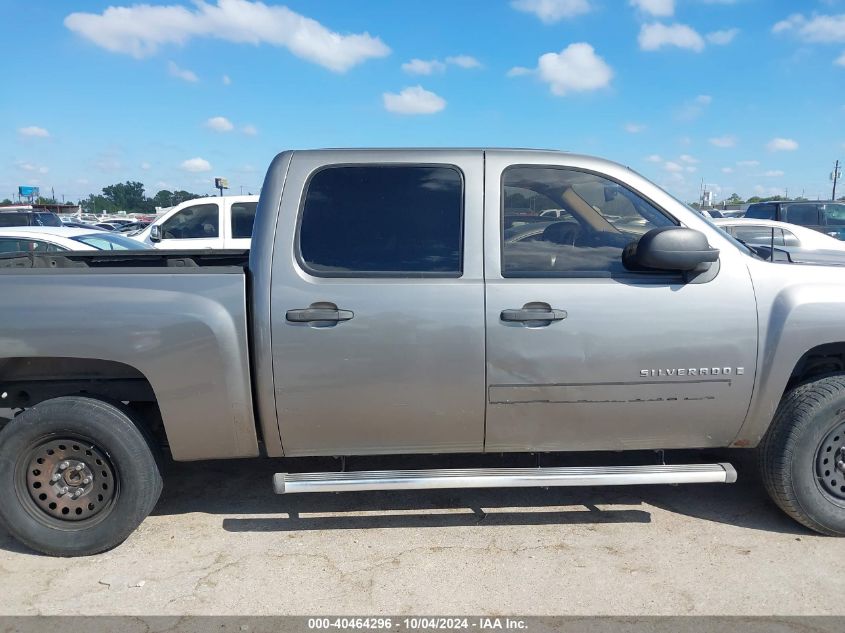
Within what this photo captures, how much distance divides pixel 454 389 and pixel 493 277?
0.58 metres

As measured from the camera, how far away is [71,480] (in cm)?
Result: 329

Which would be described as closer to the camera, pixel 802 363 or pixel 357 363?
pixel 357 363

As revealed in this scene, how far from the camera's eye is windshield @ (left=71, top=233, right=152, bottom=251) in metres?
8.33

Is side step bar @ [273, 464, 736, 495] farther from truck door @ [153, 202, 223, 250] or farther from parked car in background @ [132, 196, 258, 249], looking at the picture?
truck door @ [153, 202, 223, 250]

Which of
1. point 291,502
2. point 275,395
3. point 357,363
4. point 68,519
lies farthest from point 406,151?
point 68,519

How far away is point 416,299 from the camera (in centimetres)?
312

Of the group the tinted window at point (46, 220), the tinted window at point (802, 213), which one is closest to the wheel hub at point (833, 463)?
the tinted window at point (802, 213)

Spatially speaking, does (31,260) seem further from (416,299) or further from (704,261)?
(704,261)

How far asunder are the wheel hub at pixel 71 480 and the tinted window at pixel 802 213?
16.4 m

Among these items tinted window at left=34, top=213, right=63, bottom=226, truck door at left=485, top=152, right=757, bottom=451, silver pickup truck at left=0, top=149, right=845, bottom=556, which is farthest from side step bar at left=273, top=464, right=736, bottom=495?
tinted window at left=34, top=213, right=63, bottom=226

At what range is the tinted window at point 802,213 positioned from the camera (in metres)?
15.6

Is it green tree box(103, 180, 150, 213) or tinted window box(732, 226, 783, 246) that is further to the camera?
green tree box(103, 180, 150, 213)

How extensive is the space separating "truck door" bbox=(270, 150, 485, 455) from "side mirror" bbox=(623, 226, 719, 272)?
792mm

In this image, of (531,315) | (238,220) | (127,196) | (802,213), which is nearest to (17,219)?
(238,220)
